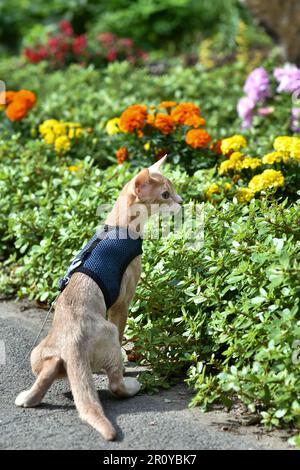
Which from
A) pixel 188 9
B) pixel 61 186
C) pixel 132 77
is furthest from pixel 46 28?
pixel 61 186

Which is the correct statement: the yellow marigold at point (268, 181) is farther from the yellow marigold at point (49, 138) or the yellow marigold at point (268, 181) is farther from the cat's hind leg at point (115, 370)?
the yellow marigold at point (49, 138)

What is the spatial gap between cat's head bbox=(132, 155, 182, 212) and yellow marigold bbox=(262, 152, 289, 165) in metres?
1.21

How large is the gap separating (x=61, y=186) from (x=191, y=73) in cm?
439

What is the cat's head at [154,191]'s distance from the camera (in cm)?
488

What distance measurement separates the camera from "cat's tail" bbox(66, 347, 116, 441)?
12.8ft

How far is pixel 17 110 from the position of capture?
26.2ft

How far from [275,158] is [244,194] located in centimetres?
55

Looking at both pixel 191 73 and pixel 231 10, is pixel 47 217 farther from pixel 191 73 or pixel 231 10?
pixel 231 10

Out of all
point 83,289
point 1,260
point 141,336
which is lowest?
point 1,260

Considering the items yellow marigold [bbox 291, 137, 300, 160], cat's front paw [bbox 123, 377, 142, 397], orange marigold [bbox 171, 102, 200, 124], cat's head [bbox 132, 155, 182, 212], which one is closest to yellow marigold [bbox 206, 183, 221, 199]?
yellow marigold [bbox 291, 137, 300, 160]

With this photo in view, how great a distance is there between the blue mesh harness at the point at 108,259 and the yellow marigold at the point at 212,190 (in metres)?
1.35

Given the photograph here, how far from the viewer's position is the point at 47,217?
6.47 metres

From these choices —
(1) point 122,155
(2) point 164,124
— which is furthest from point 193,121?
(1) point 122,155

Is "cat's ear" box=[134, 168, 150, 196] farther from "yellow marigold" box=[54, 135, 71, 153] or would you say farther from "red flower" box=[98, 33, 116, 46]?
"red flower" box=[98, 33, 116, 46]
